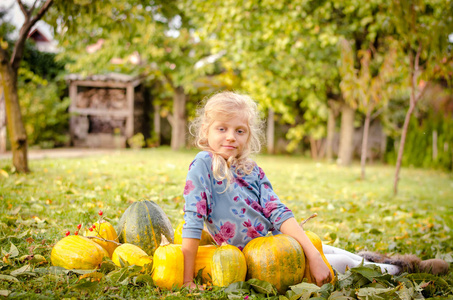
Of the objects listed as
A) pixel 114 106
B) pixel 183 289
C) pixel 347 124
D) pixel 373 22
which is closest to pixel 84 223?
pixel 183 289

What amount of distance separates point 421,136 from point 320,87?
4.09 metres

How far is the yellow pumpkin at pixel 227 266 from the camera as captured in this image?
2.00 metres

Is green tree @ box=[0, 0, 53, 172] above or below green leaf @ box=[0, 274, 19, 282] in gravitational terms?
above

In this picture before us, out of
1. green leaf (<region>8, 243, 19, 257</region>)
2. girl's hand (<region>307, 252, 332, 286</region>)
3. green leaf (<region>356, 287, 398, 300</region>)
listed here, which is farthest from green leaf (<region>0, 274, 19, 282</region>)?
green leaf (<region>356, 287, 398, 300</region>)

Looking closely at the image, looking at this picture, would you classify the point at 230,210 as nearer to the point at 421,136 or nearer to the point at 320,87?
the point at 320,87

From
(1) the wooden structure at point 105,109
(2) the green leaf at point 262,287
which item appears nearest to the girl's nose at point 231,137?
(2) the green leaf at point 262,287

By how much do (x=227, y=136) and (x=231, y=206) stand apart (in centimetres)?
45

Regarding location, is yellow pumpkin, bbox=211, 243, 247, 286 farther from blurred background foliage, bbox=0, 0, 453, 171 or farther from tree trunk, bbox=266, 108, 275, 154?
tree trunk, bbox=266, 108, 275, 154

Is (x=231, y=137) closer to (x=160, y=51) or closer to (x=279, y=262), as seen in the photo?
(x=279, y=262)

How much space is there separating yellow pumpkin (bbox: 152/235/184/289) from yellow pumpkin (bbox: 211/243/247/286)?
0.61ft

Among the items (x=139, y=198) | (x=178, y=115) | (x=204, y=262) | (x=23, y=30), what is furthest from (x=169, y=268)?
(x=178, y=115)

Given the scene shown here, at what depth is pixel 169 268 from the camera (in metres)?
1.98

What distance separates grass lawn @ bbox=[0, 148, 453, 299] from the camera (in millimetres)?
1979

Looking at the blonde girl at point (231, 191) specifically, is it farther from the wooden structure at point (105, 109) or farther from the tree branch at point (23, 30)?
the wooden structure at point (105, 109)
